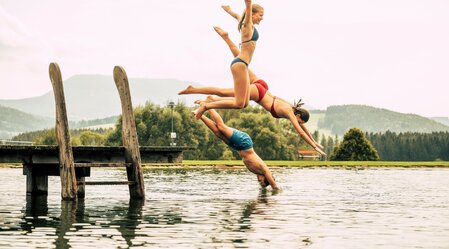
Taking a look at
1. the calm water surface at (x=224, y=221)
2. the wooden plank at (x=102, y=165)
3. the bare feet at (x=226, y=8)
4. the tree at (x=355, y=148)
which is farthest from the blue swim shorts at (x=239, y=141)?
the tree at (x=355, y=148)

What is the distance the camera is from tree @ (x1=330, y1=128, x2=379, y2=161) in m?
111

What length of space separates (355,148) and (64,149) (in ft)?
290

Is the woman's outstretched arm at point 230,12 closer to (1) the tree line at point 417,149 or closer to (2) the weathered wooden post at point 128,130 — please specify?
(2) the weathered wooden post at point 128,130

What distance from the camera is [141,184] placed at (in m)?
28.0

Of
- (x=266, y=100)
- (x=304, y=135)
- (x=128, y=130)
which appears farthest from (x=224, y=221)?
(x=128, y=130)

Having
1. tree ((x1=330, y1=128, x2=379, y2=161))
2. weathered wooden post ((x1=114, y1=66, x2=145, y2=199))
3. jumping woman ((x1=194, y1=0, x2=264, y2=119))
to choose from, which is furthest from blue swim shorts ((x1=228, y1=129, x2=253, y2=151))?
tree ((x1=330, y1=128, x2=379, y2=161))

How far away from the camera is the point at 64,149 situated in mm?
26297

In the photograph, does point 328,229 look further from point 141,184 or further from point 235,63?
point 141,184

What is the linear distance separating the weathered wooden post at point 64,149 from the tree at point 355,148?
8650cm

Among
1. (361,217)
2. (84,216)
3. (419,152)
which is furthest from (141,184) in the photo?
(419,152)

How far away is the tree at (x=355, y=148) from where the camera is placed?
365ft

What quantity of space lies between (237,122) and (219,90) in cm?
10918

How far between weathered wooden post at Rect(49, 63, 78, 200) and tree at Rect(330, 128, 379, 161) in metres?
86.5

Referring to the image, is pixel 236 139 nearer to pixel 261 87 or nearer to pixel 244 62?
pixel 261 87
